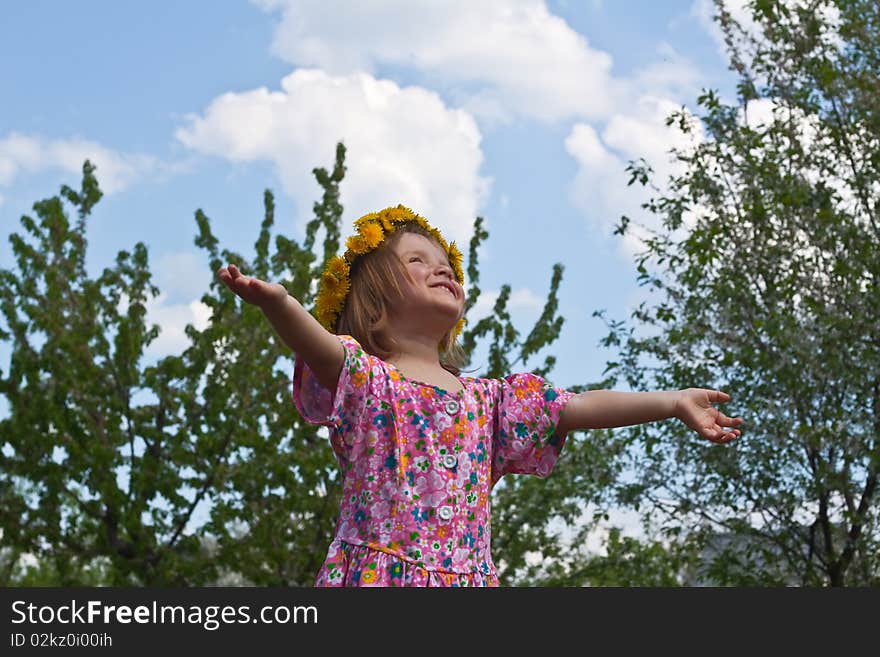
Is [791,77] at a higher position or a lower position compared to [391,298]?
higher

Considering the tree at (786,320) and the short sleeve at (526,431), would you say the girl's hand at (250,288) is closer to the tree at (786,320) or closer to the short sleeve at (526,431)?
the short sleeve at (526,431)

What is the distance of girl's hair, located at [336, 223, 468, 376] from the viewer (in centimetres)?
310

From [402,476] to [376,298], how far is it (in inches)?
24.1

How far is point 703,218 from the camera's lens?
823 cm

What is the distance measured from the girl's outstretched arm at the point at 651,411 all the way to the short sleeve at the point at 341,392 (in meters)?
0.63

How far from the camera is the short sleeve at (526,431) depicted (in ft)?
10.0

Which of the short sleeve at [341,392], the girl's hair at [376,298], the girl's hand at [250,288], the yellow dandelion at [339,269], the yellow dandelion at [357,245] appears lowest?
Result: the short sleeve at [341,392]

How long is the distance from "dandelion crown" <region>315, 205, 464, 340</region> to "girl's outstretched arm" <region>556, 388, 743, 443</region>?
1.65 ft

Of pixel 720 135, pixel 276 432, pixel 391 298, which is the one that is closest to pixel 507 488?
pixel 276 432

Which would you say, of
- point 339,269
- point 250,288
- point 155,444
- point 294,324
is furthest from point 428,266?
point 155,444

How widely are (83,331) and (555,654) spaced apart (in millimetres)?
8192

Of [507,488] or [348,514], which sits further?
[507,488]

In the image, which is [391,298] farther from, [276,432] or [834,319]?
[276,432]

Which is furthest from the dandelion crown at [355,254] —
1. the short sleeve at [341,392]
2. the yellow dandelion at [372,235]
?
the short sleeve at [341,392]
